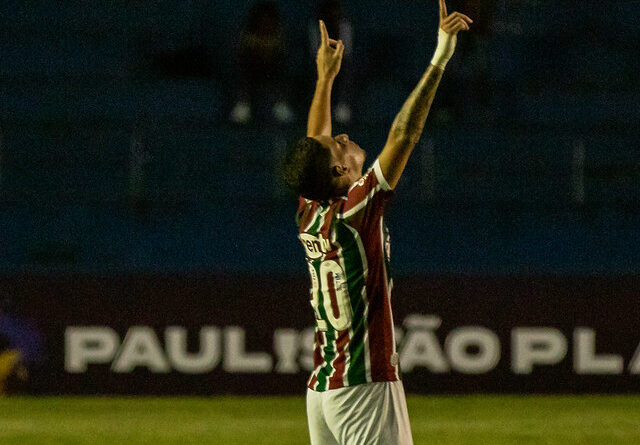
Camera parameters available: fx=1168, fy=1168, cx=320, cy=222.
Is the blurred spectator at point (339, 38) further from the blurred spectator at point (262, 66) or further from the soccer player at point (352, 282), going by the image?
the soccer player at point (352, 282)

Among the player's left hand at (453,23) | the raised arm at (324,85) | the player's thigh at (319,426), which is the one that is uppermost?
the player's left hand at (453,23)

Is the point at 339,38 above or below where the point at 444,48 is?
above

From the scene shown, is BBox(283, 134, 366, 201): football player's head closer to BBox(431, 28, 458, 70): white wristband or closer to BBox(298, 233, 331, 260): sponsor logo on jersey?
BBox(298, 233, 331, 260): sponsor logo on jersey

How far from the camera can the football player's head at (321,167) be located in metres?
4.23

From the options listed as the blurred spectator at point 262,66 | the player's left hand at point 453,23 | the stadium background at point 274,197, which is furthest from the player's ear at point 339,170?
the blurred spectator at point 262,66

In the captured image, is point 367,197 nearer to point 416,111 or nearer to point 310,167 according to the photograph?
point 310,167

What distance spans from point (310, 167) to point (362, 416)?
36.4 inches

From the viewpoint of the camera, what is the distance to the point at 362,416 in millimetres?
4254

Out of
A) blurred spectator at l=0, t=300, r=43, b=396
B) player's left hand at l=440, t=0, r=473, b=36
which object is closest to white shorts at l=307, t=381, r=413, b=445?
player's left hand at l=440, t=0, r=473, b=36

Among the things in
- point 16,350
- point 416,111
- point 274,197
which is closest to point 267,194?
point 274,197

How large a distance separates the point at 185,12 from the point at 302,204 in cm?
922

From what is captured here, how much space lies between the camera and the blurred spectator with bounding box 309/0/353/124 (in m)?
11.2

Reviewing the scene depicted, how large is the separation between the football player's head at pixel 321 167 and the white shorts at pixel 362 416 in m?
0.73

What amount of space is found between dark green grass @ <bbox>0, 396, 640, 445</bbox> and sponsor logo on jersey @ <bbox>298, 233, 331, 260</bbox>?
3.72m
